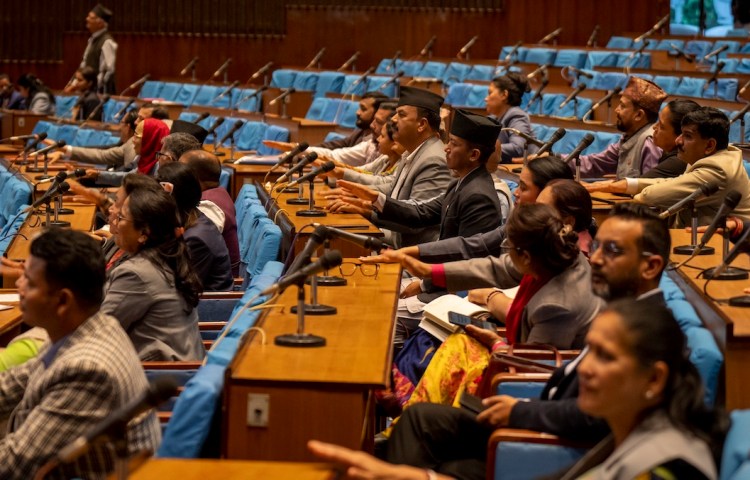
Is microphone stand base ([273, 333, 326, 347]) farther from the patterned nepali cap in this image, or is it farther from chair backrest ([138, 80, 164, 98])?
chair backrest ([138, 80, 164, 98])

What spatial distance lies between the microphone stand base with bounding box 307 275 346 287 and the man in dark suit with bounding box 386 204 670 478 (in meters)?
0.75

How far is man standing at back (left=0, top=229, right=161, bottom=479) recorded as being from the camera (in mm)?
2414

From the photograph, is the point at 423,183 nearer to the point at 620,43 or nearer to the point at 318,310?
the point at 318,310

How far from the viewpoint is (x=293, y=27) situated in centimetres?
1436

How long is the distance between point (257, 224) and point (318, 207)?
2.39ft

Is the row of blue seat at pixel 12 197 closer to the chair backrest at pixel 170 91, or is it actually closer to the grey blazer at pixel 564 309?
the grey blazer at pixel 564 309

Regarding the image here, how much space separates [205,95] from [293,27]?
2.40 metres

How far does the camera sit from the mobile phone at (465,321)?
3510 millimetres

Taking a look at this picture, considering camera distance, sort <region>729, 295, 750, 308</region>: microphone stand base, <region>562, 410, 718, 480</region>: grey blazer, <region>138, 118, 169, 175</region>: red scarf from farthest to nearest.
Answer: <region>138, 118, 169, 175</region>: red scarf, <region>729, 295, 750, 308</region>: microphone stand base, <region>562, 410, 718, 480</region>: grey blazer

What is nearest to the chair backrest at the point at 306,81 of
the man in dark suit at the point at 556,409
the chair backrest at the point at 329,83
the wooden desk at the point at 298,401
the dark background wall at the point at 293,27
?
the chair backrest at the point at 329,83

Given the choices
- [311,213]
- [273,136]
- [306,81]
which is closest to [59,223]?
[311,213]

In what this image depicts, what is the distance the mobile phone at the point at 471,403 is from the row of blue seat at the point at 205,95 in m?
8.72

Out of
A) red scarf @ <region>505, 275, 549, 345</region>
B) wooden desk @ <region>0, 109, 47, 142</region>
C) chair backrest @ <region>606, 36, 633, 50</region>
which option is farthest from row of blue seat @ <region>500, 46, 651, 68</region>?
red scarf @ <region>505, 275, 549, 345</region>

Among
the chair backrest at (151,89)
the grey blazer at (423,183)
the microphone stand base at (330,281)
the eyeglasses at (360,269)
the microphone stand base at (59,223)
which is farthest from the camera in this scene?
the chair backrest at (151,89)
